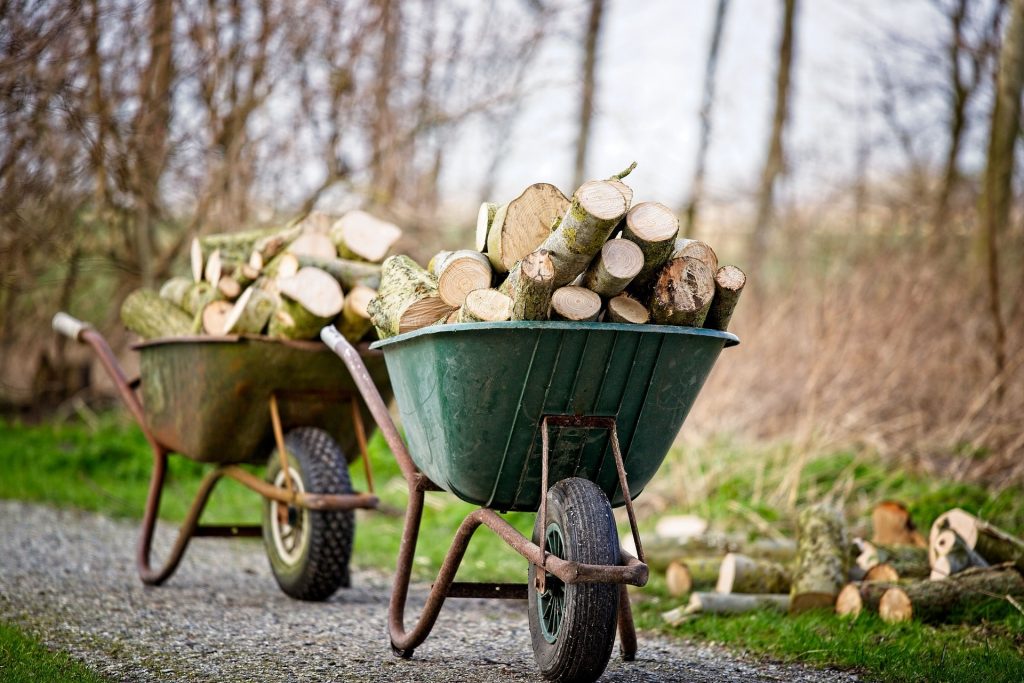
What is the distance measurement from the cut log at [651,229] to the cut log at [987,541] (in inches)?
75.6

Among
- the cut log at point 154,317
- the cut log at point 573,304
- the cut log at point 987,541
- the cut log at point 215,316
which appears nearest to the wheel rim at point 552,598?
the cut log at point 573,304

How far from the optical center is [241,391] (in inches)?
136

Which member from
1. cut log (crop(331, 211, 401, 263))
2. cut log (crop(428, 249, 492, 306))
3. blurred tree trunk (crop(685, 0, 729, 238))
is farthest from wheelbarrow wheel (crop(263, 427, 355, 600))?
blurred tree trunk (crop(685, 0, 729, 238))

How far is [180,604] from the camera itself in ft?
11.4

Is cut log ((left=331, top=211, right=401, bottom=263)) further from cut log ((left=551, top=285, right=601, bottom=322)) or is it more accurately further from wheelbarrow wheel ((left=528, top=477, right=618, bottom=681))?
wheelbarrow wheel ((left=528, top=477, right=618, bottom=681))

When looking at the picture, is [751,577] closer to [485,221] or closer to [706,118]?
[485,221]

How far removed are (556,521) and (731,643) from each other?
3.92 ft

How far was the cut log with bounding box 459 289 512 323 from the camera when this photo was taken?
2328mm

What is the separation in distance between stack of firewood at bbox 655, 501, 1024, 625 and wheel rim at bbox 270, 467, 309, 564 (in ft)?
4.49

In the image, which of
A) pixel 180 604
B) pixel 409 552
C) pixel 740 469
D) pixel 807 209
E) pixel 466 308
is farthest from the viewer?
pixel 807 209

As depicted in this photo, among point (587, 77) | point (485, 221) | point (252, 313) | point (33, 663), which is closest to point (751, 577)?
point (485, 221)

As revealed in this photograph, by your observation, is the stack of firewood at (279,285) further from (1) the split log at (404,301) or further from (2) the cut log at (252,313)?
(1) the split log at (404,301)

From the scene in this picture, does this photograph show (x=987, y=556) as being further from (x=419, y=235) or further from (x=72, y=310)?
(x=72, y=310)

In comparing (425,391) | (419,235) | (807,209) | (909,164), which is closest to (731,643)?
(425,391)
